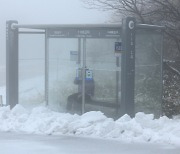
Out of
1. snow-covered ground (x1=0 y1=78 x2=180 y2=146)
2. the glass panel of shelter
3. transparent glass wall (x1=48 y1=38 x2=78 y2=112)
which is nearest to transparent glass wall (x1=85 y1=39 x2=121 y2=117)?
the glass panel of shelter

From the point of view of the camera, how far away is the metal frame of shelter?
11938 mm

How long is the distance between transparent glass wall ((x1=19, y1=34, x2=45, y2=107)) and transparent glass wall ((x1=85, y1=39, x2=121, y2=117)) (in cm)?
199

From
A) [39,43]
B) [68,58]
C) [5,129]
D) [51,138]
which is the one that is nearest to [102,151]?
[51,138]

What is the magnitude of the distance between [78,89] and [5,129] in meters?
2.26

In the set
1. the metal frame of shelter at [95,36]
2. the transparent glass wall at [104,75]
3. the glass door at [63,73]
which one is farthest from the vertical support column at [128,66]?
the glass door at [63,73]

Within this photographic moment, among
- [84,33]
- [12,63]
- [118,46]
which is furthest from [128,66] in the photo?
[12,63]

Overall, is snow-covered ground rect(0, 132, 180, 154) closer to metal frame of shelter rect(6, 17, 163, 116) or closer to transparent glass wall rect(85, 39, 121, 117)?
metal frame of shelter rect(6, 17, 163, 116)

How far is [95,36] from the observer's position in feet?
42.3

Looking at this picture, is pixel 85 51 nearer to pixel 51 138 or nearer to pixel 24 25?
pixel 24 25

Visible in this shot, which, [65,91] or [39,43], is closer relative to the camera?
[65,91]

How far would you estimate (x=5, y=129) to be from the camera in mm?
12180

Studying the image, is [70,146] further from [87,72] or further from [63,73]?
[63,73]

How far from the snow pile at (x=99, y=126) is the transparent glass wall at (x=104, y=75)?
112 cm

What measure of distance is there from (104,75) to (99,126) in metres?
2.04
